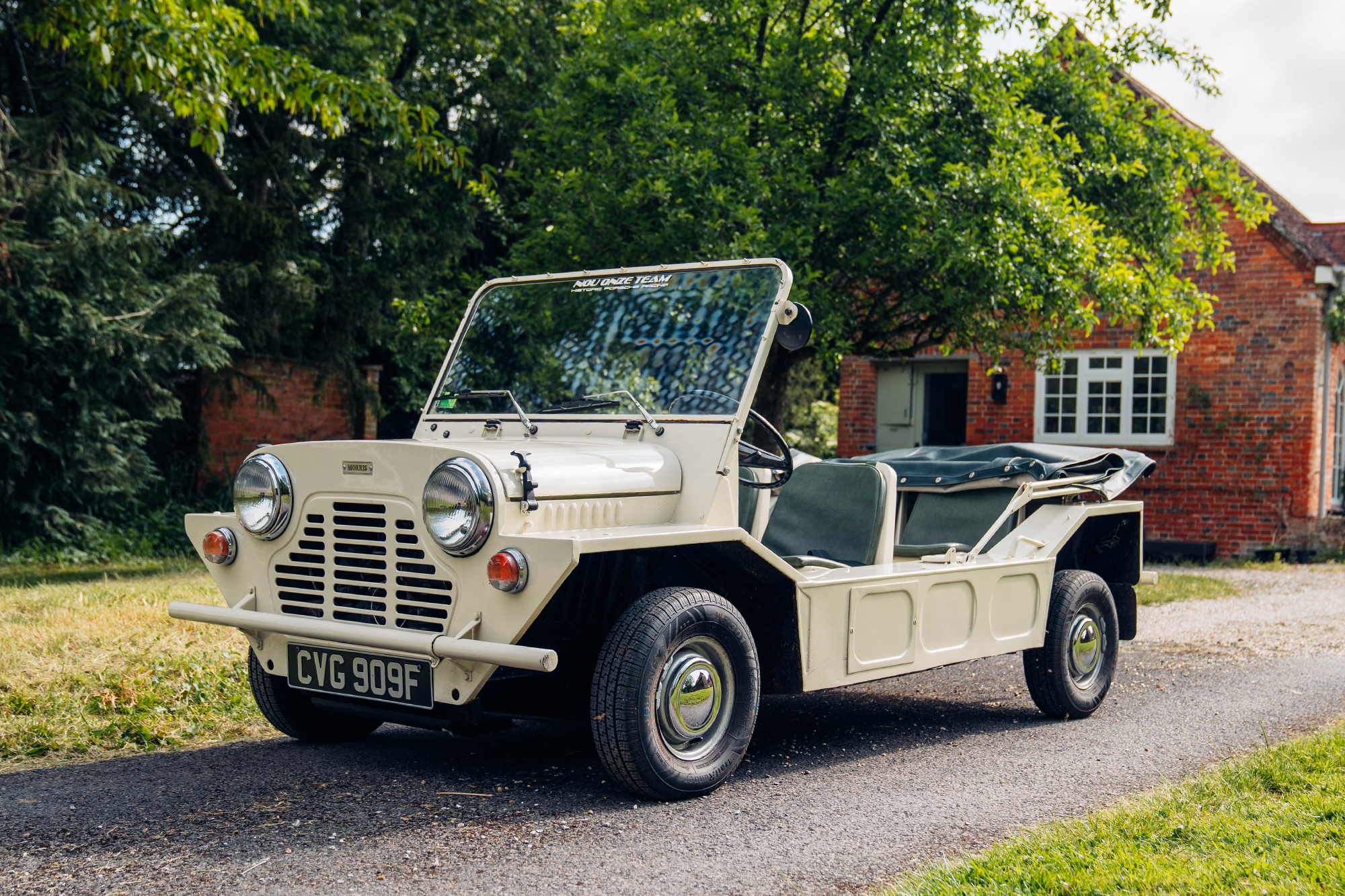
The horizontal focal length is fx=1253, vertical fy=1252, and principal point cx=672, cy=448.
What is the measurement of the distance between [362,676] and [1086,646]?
383 centimetres

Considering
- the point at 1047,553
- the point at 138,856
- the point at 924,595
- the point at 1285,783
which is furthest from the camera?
the point at 1047,553

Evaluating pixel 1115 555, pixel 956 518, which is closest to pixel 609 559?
pixel 956 518

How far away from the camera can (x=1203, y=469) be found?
1675cm

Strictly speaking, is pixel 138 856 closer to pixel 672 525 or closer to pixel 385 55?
pixel 672 525

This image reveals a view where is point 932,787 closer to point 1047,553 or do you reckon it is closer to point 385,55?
point 1047,553

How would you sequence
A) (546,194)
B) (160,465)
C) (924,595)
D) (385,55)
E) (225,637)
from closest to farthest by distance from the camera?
1. (924,595)
2. (225,637)
3. (546,194)
4. (160,465)
5. (385,55)

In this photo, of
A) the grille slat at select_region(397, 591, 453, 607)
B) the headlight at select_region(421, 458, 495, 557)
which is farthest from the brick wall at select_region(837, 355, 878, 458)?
the headlight at select_region(421, 458, 495, 557)

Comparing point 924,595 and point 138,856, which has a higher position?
point 924,595

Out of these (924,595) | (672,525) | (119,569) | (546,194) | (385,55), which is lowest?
(119,569)

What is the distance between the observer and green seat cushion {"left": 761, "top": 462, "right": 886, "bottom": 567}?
18.9ft

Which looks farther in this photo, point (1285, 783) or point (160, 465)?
point (160, 465)

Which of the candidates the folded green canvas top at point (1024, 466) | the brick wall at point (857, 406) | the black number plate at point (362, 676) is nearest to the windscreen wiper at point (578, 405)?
the black number plate at point (362, 676)

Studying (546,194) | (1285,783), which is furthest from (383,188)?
(1285,783)

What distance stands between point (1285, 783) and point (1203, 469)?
1315 cm
